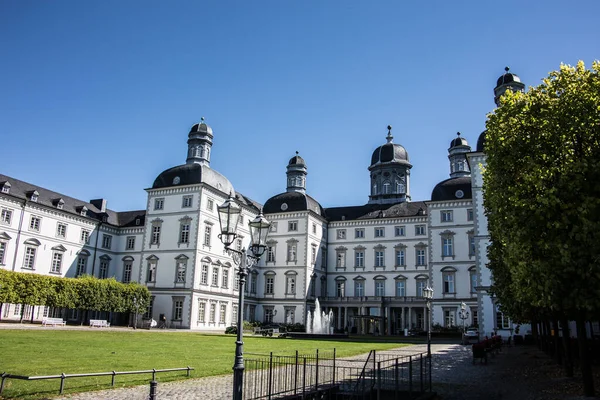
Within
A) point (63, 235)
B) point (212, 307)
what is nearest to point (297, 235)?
point (212, 307)

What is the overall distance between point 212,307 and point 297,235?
14911 mm

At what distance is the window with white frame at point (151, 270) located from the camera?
5359cm

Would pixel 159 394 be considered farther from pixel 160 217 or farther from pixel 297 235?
pixel 297 235

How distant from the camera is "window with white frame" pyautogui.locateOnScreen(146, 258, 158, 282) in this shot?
53.6 meters

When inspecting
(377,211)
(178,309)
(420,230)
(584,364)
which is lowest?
(584,364)

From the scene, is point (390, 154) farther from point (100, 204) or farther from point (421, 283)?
Answer: point (100, 204)

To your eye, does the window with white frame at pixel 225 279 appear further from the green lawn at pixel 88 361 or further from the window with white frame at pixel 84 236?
the green lawn at pixel 88 361

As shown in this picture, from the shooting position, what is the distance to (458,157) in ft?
228

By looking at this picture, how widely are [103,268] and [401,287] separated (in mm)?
35838

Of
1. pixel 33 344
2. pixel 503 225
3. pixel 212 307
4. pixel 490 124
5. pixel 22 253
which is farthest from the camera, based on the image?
pixel 212 307

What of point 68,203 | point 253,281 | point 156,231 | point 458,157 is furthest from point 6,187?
point 458,157

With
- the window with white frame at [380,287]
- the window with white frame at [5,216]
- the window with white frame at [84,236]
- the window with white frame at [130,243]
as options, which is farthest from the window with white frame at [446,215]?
the window with white frame at [5,216]

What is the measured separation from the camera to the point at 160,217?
5453 cm

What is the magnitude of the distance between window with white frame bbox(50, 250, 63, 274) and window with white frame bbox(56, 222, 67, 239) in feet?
5.81
